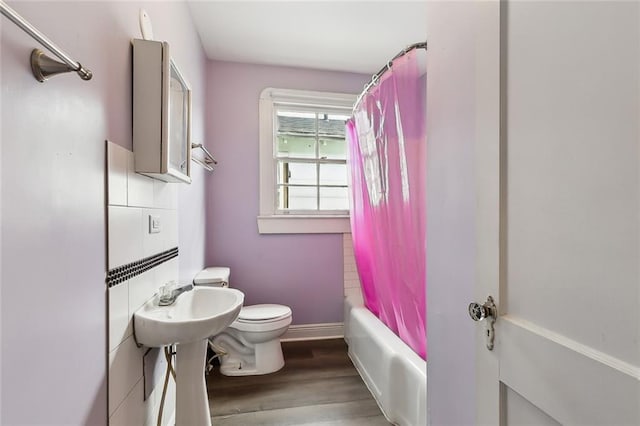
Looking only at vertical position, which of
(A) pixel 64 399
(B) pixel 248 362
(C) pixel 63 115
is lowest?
(B) pixel 248 362

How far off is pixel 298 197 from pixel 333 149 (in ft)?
1.87

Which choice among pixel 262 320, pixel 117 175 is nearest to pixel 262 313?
pixel 262 320

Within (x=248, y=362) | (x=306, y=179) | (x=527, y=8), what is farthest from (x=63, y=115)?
(x=306, y=179)

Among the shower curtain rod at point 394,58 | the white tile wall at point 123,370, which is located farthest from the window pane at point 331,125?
the white tile wall at point 123,370

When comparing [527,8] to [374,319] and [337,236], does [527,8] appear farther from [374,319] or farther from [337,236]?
[337,236]

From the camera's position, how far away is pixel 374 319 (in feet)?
6.97

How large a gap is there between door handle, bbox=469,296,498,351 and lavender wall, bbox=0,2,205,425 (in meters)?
0.97

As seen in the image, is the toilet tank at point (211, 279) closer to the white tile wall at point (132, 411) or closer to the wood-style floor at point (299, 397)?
the wood-style floor at point (299, 397)

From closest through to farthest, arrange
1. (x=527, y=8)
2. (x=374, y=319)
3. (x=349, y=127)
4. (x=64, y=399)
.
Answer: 1. (x=527, y=8)
2. (x=64, y=399)
3. (x=374, y=319)
4. (x=349, y=127)

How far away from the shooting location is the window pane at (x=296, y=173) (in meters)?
2.78

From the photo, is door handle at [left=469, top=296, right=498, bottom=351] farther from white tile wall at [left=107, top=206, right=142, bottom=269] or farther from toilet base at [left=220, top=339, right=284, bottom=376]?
toilet base at [left=220, top=339, right=284, bottom=376]

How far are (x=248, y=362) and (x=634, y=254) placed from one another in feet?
7.40

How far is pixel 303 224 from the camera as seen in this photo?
2705 mm

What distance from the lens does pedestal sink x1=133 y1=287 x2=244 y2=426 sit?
112 centimetres
